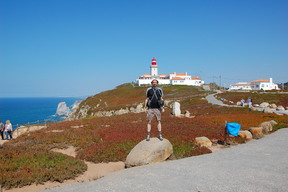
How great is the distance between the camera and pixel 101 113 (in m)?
62.1

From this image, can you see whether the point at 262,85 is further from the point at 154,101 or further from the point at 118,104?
the point at 154,101

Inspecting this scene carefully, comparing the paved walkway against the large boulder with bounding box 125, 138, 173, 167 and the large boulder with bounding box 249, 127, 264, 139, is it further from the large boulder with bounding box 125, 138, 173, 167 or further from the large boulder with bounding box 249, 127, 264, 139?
the large boulder with bounding box 249, 127, 264, 139

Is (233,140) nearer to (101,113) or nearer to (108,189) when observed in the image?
(108,189)

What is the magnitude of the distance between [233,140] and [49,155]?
1284 centimetres

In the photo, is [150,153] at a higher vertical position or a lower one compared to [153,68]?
lower

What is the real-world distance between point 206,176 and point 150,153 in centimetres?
300

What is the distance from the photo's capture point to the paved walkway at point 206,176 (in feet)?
23.9

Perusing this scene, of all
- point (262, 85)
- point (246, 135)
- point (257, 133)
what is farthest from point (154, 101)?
point (262, 85)

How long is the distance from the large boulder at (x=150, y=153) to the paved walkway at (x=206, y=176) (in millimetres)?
489

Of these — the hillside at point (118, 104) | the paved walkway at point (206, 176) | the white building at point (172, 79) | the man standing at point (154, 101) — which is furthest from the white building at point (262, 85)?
the man standing at point (154, 101)

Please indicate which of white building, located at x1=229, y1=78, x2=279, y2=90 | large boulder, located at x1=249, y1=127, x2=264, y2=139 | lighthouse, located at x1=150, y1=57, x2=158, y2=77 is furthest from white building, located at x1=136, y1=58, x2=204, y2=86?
large boulder, located at x1=249, y1=127, x2=264, y2=139

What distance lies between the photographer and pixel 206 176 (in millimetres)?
8289

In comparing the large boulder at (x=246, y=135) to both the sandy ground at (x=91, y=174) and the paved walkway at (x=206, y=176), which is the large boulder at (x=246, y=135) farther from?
the sandy ground at (x=91, y=174)

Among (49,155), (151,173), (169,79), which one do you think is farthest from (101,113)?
(169,79)
